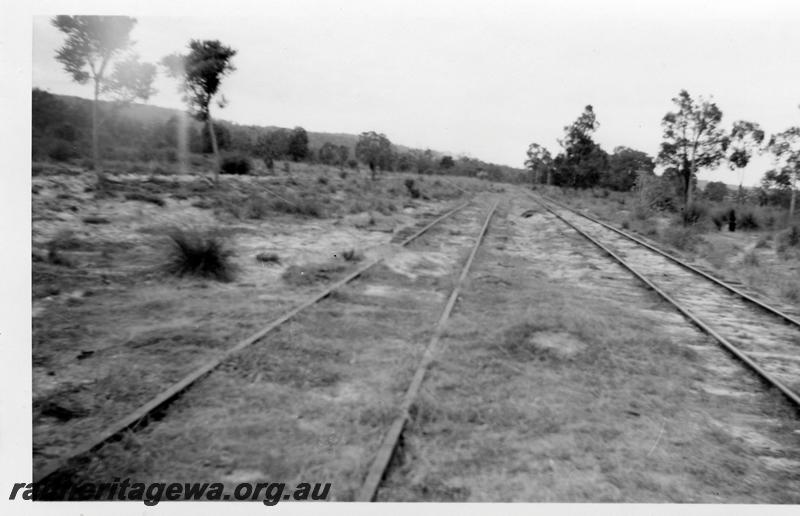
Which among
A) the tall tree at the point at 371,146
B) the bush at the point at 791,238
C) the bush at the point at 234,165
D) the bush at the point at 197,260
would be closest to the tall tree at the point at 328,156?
the tall tree at the point at 371,146

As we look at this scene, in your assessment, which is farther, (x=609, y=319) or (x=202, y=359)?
(x=609, y=319)

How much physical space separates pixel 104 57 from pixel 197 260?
7641 mm

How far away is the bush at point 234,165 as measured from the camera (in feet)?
87.6

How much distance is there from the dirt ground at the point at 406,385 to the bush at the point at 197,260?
9.1 inches

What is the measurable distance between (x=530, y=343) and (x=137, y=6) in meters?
5.19

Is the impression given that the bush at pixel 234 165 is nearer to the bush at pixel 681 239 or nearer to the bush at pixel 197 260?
the bush at pixel 197 260

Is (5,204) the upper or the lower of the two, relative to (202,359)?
upper

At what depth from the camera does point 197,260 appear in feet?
24.7

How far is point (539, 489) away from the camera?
289cm

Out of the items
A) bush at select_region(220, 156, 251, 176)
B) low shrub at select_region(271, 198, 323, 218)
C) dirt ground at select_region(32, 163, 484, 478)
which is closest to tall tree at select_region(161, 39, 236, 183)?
low shrub at select_region(271, 198, 323, 218)

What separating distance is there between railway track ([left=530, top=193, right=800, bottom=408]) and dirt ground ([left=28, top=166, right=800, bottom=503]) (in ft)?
0.73

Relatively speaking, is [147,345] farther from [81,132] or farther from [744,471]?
[81,132]

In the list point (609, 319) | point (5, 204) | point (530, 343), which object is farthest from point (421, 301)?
point (5, 204)

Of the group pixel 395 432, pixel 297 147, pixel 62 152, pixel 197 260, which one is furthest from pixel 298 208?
pixel 297 147
